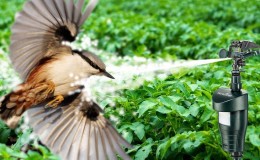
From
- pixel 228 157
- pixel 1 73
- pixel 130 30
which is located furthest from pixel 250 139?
pixel 130 30

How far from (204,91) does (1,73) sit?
104cm

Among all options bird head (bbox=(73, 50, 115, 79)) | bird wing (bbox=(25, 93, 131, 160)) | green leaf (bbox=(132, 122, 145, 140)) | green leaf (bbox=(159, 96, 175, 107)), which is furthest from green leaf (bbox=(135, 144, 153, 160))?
bird head (bbox=(73, 50, 115, 79))

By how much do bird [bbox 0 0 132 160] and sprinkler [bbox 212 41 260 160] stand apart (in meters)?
0.42

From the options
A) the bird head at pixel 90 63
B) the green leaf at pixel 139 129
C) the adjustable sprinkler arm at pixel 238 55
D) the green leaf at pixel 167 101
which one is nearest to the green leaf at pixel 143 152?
the green leaf at pixel 139 129

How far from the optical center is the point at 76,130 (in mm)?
1923

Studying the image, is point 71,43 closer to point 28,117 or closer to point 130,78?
point 28,117

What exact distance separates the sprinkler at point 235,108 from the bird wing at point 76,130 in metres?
0.34

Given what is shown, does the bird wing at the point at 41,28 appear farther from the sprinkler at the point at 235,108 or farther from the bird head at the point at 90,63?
the sprinkler at the point at 235,108

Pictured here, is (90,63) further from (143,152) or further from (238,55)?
(143,152)

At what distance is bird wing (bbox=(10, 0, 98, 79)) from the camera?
1.74 meters

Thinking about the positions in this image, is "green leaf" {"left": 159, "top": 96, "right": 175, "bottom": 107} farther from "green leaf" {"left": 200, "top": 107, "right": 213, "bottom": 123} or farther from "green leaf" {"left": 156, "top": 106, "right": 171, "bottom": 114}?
"green leaf" {"left": 200, "top": 107, "right": 213, "bottom": 123}

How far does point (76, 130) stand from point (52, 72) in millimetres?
249

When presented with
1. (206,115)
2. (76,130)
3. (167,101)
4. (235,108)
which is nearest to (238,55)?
(235,108)

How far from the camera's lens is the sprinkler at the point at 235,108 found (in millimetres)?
1943
